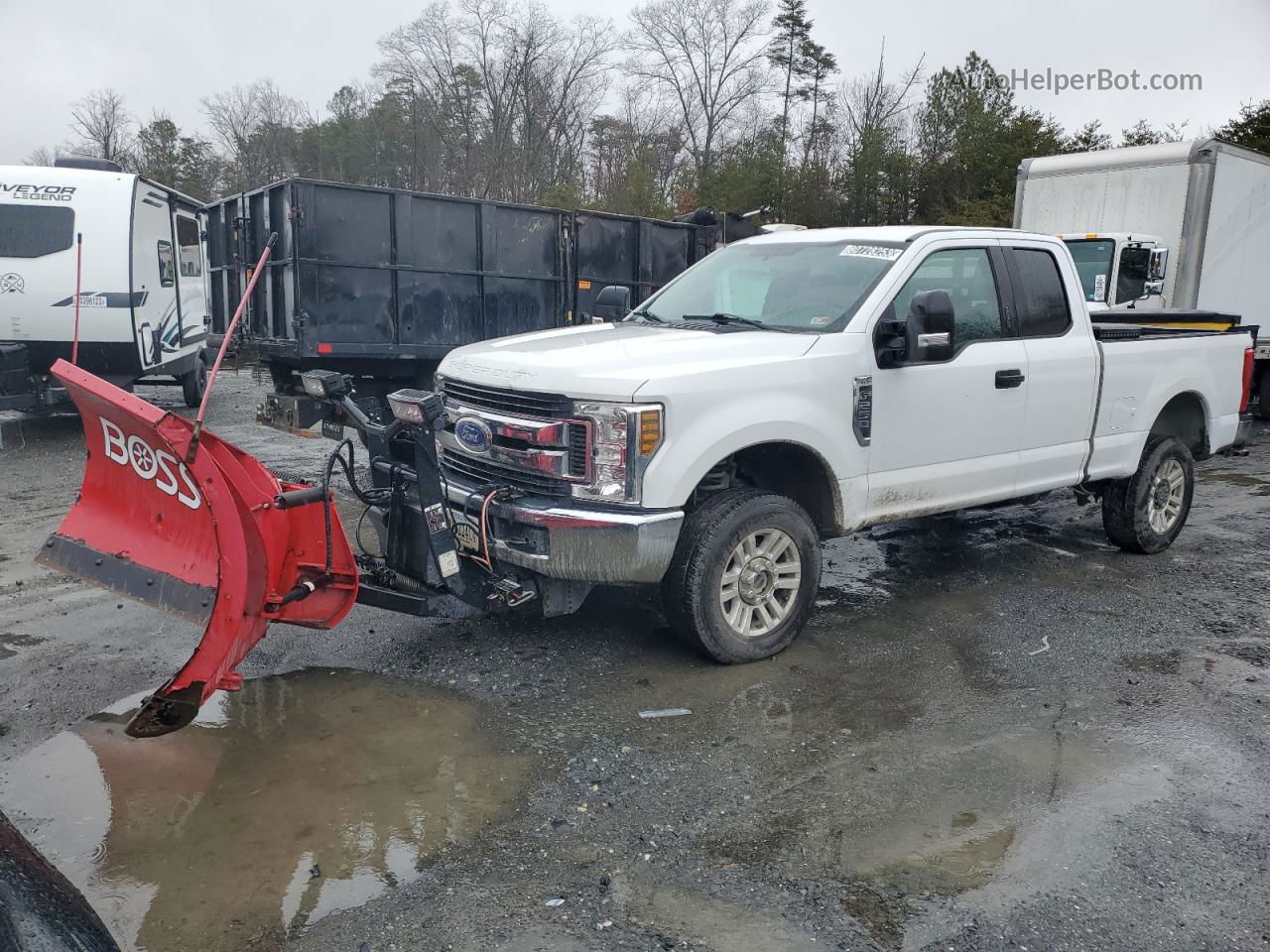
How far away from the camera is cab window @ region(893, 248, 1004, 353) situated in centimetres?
516

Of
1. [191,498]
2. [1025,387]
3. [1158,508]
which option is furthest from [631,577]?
[1158,508]

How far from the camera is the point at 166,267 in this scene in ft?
40.0

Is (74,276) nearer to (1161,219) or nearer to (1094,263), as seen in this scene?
(1094,263)

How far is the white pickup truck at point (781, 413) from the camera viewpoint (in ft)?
13.7

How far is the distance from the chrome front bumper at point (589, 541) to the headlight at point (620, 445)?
0.10 metres

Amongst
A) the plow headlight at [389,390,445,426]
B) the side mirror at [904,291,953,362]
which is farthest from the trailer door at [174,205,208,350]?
the side mirror at [904,291,953,362]

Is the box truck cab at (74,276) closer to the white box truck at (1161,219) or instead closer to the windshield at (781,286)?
the windshield at (781,286)

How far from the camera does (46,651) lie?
473 cm

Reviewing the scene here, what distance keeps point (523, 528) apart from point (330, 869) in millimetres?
1672

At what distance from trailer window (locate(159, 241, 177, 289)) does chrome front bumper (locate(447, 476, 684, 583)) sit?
9690mm

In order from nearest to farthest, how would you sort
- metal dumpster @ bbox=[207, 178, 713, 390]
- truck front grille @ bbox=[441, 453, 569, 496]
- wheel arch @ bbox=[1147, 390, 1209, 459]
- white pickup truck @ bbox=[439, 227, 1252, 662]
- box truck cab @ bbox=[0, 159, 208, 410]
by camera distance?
1. white pickup truck @ bbox=[439, 227, 1252, 662]
2. truck front grille @ bbox=[441, 453, 569, 496]
3. wheel arch @ bbox=[1147, 390, 1209, 459]
4. metal dumpster @ bbox=[207, 178, 713, 390]
5. box truck cab @ bbox=[0, 159, 208, 410]

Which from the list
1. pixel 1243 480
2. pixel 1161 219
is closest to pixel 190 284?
pixel 1161 219

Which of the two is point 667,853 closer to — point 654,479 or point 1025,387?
point 654,479

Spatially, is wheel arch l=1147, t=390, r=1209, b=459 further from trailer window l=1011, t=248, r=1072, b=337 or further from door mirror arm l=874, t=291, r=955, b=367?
door mirror arm l=874, t=291, r=955, b=367
